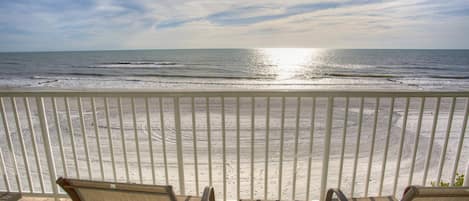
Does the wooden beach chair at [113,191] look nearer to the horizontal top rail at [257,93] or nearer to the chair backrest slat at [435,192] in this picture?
the horizontal top rail at [257,93]

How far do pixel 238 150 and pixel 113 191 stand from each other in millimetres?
953

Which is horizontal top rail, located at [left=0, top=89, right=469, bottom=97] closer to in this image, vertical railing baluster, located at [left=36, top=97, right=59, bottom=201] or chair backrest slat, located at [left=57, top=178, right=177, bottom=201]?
vertical railing baluster, located at [left=36, top=97, right=59, bottom=201]

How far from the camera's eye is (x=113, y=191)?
920 millimetres

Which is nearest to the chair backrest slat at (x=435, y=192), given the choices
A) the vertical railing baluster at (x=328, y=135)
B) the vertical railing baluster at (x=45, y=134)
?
the vertical railing baluster at (x=328, y=135)

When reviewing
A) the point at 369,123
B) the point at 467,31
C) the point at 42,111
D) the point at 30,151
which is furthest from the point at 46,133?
the point at 467,31

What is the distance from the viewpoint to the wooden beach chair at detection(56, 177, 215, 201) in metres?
0.88

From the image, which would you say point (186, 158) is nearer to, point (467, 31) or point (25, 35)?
point (467, 31)

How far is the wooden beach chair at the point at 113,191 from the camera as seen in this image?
0.88 meters

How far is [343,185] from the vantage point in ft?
8.54

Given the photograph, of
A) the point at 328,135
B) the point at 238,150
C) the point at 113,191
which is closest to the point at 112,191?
the point at 113,191

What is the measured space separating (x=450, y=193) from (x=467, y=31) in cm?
1396

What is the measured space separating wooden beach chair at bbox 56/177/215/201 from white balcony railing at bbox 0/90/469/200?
0.69 metres

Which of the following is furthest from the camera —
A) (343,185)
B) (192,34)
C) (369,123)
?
(192,34)

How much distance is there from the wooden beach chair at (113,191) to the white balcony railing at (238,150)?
69 cm
